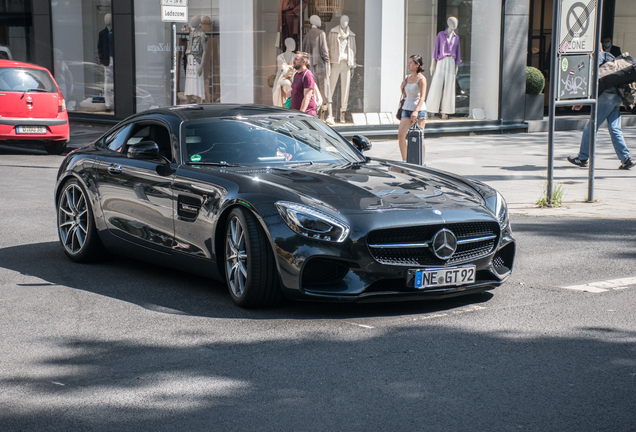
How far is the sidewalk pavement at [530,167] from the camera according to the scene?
10.3 meters

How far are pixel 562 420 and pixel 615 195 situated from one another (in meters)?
8.26

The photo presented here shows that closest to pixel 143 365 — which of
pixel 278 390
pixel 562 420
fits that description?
pixel 278 390

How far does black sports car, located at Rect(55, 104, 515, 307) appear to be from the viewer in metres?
5.10

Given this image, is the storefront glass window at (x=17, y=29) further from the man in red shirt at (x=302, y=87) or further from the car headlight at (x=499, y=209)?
the car headlight at (x=499, y=209)

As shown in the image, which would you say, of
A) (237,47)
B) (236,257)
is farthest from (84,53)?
(236,257)

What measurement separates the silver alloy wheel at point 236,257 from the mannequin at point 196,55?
14744 millimetres

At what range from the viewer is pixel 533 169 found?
14234mm

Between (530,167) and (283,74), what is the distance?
652 cm

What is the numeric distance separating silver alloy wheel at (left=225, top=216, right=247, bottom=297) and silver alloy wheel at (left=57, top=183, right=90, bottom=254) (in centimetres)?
199

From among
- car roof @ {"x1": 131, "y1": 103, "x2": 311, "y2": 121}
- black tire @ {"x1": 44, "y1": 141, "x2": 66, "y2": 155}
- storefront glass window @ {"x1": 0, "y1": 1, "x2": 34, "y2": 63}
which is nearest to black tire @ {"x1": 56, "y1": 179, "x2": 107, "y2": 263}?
car roof @ {"x1": 131, "y1": 103, "x2": 311, "y2": 121}

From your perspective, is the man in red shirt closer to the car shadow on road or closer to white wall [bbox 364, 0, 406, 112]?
white wall [bbox 364, 0, 406, 112]

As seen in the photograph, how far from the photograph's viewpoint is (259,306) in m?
5.42

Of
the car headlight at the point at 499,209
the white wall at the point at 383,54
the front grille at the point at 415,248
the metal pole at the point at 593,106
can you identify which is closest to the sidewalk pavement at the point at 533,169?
the metal pole at the point at 593,106

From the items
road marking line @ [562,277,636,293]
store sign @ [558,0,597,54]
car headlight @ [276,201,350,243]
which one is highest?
store sign @ [558,0,597,54]
